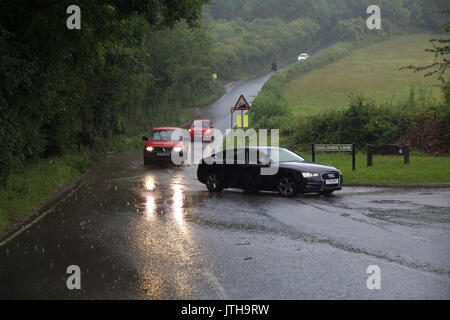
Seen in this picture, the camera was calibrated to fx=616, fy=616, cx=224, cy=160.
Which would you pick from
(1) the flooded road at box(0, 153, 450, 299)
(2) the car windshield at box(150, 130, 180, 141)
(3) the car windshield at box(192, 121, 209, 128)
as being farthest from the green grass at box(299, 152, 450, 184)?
(3) the car windshield at box(192, 121, 209, 128)

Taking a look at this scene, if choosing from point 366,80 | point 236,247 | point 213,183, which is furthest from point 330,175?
point 366,80

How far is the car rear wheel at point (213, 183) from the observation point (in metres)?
18.4

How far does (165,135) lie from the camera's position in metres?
29.4

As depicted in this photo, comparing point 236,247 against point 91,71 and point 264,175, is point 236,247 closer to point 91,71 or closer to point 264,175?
point 264,175

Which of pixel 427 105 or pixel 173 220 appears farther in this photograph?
pixel 427 105

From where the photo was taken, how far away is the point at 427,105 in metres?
30.6

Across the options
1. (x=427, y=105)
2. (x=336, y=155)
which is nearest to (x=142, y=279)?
(x=336, y=155)

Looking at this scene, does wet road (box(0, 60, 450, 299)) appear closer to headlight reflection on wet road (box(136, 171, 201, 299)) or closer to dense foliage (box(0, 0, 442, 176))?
headlight reflection on wet road (box(136, 171, 201, 299))

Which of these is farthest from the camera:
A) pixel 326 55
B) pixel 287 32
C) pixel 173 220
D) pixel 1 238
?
pixel 287 32

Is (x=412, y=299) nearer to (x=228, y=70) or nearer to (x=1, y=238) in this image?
(x=1, y=238)

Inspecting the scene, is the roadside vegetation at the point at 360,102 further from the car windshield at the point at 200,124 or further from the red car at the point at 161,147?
A: the red car at the point at 161,147

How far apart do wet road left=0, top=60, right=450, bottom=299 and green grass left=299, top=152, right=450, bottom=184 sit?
2474 mm
